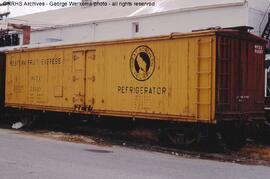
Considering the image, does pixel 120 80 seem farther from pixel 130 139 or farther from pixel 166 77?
pixel 130 139

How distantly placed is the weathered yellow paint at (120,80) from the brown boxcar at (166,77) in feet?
0.09

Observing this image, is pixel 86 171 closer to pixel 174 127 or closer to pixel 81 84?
pixel 174 127

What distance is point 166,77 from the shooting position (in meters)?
15.7

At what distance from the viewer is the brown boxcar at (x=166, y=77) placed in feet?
47.9

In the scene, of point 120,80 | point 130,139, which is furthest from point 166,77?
point 130,139

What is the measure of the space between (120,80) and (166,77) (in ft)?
6.83

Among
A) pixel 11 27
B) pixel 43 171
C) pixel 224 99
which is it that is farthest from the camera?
pixel 11 27

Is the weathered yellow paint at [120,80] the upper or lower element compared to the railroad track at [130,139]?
upper

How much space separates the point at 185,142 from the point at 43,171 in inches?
267

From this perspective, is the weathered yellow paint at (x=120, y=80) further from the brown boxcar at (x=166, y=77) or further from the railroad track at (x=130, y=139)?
the railroad track at (x=130, y=139)

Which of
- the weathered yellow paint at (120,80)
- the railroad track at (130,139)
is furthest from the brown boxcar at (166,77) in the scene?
the railroad track at (130,139)

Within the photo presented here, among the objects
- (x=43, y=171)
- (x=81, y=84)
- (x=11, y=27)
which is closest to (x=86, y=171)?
(x=43, y=171)

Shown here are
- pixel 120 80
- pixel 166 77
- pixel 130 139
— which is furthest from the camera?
pixel 130 139

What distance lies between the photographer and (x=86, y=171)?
9914 millimetres
